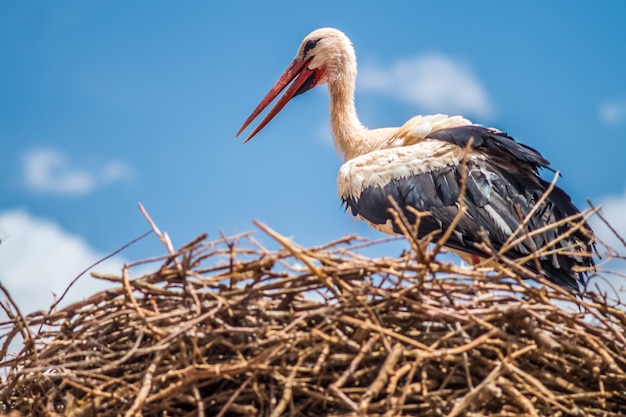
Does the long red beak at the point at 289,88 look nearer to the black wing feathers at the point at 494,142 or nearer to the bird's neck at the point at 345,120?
the bird's neck at the point at 345,120

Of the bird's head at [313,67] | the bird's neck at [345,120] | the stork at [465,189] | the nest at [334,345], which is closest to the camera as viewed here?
the nest at [334,345]

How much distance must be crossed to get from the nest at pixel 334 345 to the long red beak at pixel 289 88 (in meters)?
4.52

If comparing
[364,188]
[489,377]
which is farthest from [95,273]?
[364,188]

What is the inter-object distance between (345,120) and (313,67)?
2.08ft

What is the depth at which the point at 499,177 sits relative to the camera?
6723 mm

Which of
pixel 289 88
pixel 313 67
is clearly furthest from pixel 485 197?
pixel 289 88

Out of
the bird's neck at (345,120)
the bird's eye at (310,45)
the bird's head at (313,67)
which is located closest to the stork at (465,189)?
the bird's neck at (345,120)

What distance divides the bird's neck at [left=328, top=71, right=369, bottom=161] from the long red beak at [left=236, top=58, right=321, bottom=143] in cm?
23

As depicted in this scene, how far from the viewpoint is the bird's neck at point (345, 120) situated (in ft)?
25.9

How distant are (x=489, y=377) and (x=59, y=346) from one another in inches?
69.8

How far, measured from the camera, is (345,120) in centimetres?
814

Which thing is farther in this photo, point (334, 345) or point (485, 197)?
point (485, 197)

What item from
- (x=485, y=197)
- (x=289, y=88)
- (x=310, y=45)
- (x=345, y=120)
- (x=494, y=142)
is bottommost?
(x=485, y=197)

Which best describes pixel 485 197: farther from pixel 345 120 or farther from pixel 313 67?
pixel 313 67
